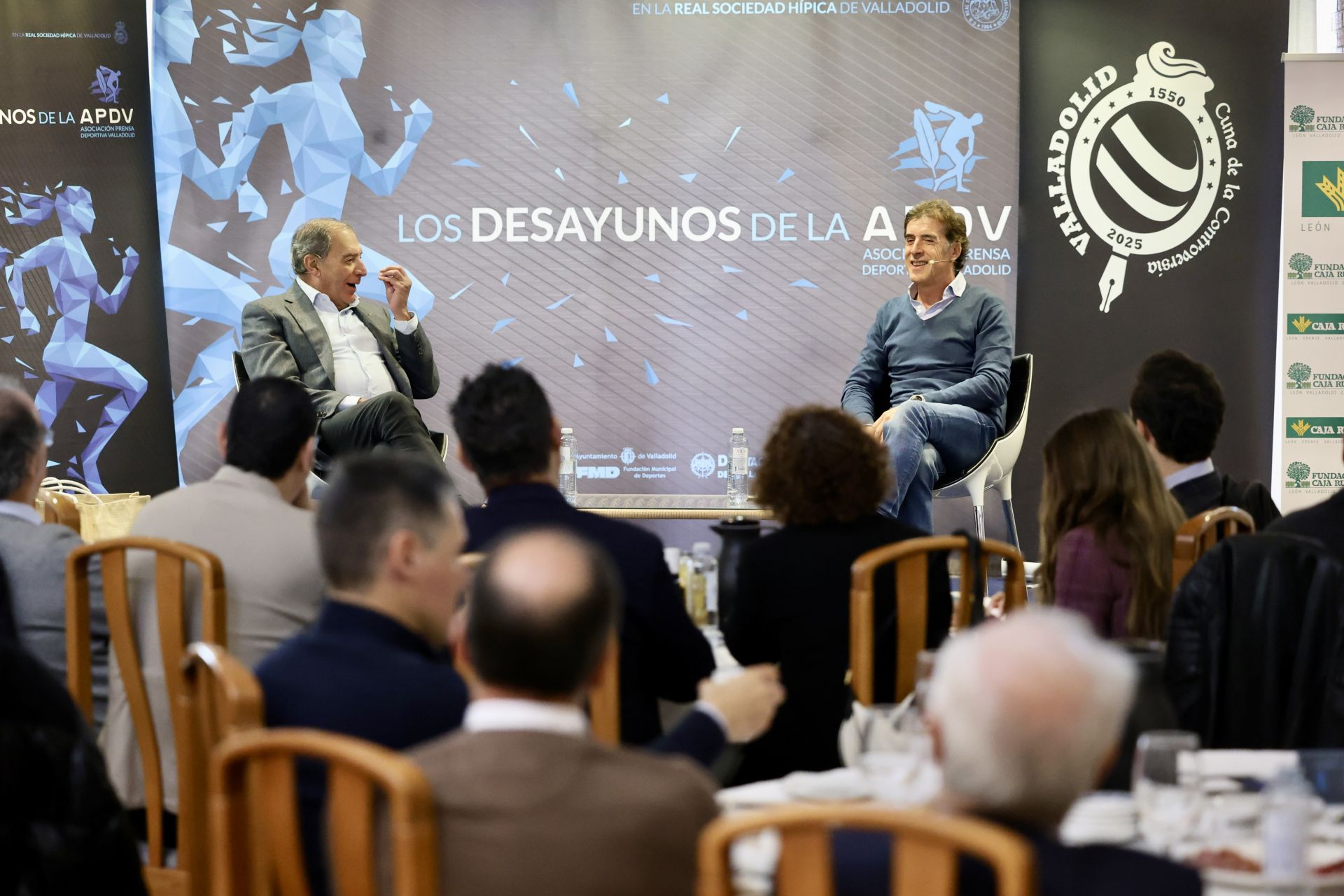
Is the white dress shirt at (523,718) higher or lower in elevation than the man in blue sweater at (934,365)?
lower

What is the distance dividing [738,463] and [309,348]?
Answer: 187 centimetres

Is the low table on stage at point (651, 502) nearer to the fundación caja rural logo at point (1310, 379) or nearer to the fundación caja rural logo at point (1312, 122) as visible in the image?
the fundación caja rural logo at point (1310, 379)

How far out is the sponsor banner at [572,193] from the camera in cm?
624

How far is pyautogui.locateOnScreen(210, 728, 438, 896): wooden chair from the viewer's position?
1090 mm

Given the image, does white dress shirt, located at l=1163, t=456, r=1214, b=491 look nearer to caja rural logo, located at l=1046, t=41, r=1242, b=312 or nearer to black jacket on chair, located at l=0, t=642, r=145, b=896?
black jacket on chair, located at l=0, t=642, r=145, b=896

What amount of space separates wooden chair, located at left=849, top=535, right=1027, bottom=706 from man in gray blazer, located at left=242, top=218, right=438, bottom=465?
9.32ft

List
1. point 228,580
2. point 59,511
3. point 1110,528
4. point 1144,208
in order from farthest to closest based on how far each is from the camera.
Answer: point 1144,208 < point 59,511 < point 1110,528 < point 228,580

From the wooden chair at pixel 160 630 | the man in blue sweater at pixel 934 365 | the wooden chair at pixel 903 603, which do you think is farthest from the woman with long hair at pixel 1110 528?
the man in blue sweater at pixel 934 365

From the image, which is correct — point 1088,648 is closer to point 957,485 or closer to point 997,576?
point 957,485

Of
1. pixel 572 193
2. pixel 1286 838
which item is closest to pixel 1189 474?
pixel 1286 838

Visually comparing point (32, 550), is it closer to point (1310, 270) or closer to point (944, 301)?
point (944, 301)

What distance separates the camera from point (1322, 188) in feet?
19.9

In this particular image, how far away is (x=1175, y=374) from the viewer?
129 inches

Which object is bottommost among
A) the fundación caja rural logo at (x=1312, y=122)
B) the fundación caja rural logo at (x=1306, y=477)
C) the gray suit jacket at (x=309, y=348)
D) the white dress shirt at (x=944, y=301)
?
the fundación caja rural logo at (x=1306, y=477)
